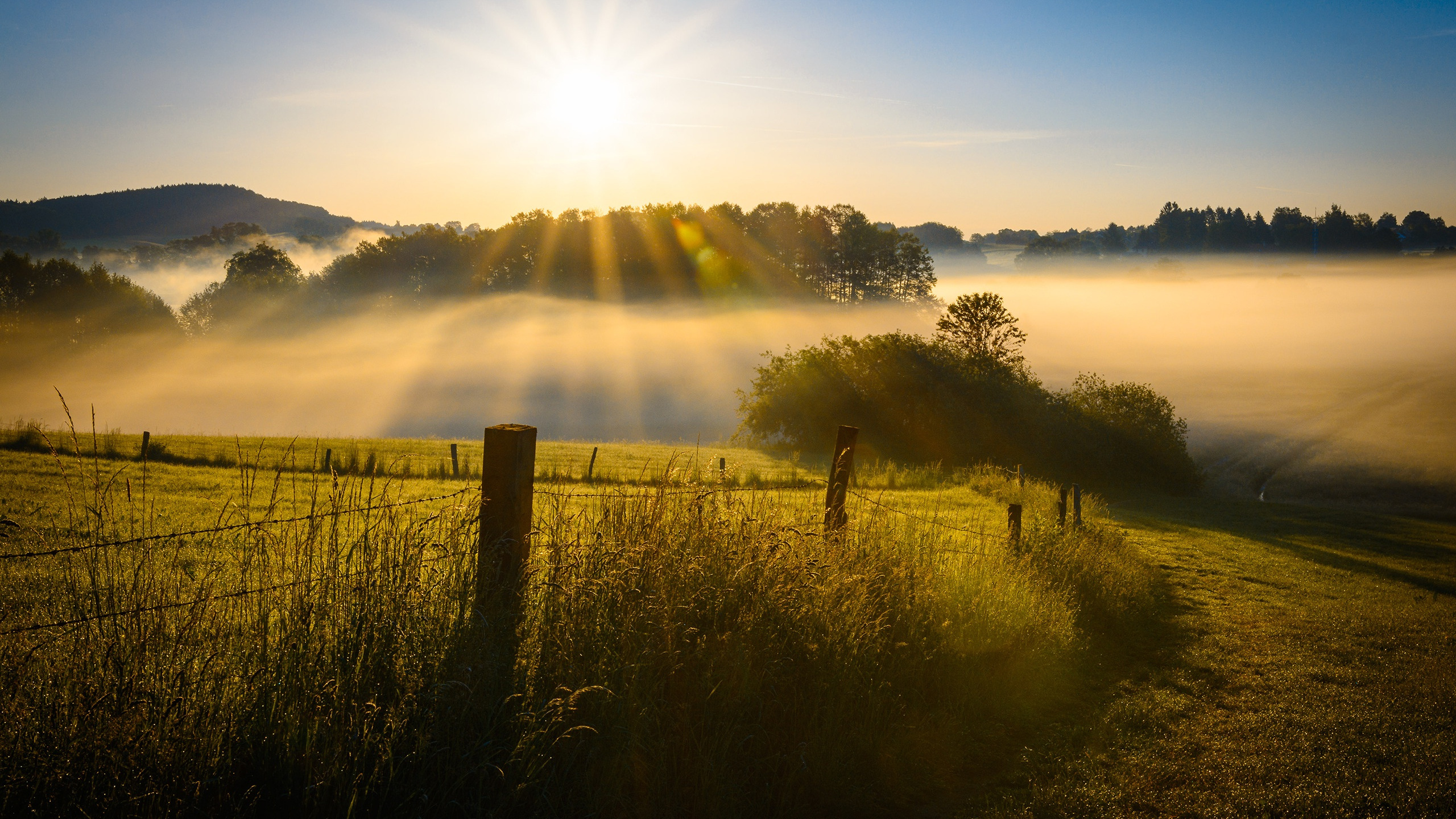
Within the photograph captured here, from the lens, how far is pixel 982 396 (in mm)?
50250

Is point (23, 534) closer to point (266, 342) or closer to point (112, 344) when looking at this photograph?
point (112, 344)

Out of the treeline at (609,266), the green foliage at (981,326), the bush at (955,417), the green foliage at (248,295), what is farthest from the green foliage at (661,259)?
the bush at (955,417)

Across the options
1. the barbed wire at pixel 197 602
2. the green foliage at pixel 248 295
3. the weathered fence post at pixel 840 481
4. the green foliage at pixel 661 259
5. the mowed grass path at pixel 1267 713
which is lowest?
the mowed grass path at pixel 1267 713

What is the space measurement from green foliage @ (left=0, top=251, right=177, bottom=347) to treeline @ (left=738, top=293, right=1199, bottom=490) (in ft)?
256

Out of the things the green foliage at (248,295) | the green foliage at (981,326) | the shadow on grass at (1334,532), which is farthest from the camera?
the green foliage at (248,295)

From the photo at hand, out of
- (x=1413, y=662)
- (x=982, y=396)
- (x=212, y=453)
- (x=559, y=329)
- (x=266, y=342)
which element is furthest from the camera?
(x=559, y=329)

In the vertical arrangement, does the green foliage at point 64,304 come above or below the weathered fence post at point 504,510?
above

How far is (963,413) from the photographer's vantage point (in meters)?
49.7

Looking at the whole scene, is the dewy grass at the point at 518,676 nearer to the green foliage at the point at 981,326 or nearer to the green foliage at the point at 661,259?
the green foliage at the point at 981,326

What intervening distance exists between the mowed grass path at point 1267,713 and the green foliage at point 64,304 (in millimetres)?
106006

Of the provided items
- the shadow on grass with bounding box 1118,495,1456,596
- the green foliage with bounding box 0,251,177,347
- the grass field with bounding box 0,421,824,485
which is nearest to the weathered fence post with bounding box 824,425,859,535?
the grass field with bounding box 0,421,824,485

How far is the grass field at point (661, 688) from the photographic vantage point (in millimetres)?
3742

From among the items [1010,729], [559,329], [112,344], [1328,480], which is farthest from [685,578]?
[559,329]

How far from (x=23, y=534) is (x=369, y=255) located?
390 feet
